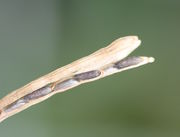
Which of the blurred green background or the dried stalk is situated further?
the blurred green background

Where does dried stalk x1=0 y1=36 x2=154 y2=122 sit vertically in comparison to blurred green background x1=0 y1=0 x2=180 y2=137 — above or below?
below

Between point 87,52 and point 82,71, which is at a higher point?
point 87,52

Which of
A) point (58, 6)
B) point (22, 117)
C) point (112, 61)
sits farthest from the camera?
point (58, 6)

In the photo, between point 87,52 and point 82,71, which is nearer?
point 82,71

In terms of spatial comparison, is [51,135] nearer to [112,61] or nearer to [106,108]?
[106,108]

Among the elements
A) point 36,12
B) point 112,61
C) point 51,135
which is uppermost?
point 36,12

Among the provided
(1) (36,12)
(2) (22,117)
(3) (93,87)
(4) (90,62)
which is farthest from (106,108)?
(4) (90,62)
